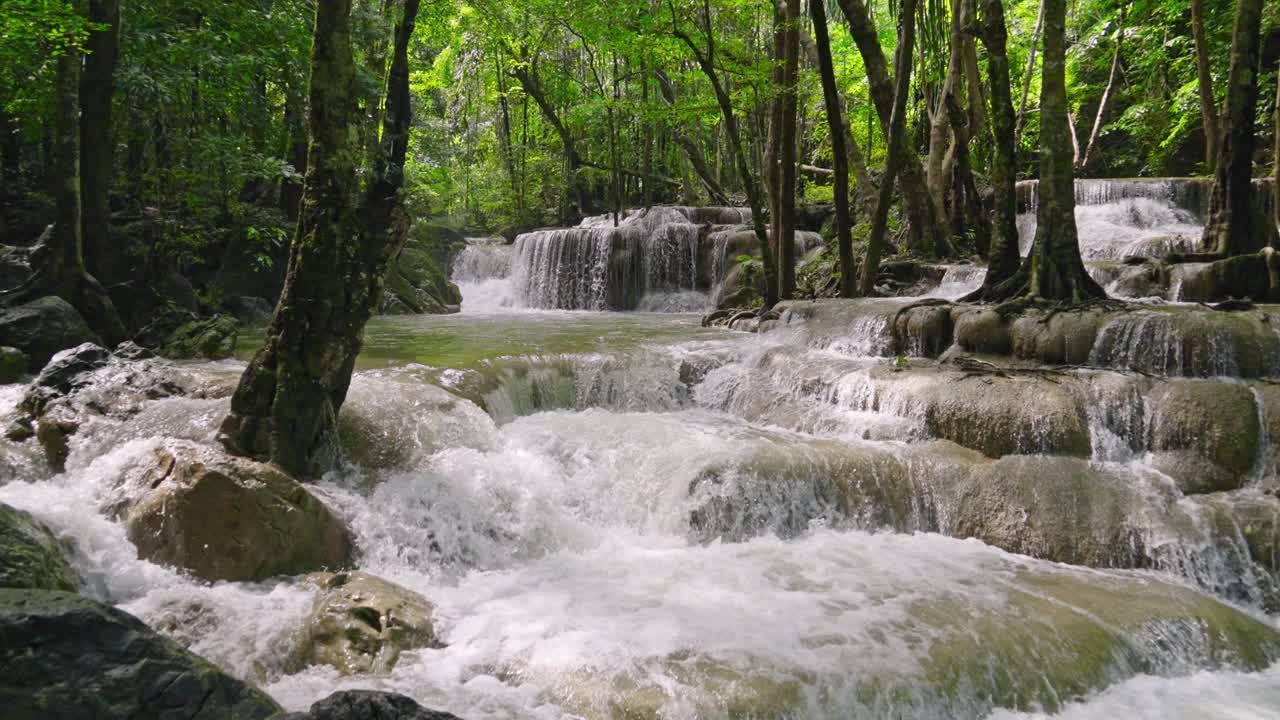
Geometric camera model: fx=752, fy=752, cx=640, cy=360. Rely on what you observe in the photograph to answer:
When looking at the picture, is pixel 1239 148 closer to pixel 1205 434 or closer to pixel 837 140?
pixel 837 140

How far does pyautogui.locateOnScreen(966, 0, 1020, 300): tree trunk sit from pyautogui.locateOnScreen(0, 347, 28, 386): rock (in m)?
10.3

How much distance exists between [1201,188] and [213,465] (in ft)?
54.4

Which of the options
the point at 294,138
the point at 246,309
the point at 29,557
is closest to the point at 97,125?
the point at 294,138

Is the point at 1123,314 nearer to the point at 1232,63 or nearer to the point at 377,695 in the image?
the point at 1232,63

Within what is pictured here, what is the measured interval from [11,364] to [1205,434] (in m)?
10.5

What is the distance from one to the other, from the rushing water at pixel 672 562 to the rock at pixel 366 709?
3.33ft

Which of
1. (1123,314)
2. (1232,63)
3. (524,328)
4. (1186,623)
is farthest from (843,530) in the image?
(524,328)

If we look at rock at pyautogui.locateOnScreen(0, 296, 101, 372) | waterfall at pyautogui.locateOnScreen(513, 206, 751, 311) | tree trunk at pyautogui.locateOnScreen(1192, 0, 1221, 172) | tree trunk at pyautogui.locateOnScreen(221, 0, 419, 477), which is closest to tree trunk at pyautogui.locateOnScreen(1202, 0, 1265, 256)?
tree trunk at pyautogui.locateOnScreen(1192, 0, 1221, 172)

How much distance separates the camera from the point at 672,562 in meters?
5.38

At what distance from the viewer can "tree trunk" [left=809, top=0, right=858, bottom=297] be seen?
9898mm

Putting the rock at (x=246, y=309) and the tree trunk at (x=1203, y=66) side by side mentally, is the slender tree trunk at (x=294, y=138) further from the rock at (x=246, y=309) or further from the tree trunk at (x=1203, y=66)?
the tree trunk at (x=1203, y=66)

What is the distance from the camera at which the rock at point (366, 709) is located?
248 cm

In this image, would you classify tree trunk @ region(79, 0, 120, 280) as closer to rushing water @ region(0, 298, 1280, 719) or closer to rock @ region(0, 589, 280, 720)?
rushing water @ region(0, 298, 1280, 719)

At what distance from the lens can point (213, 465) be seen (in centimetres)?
488
